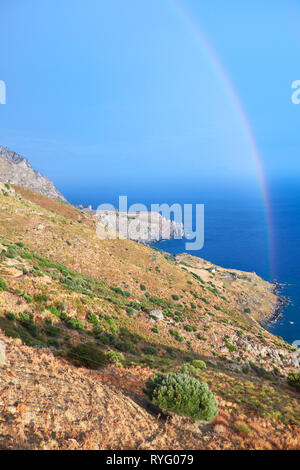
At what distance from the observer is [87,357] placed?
45.6 feet

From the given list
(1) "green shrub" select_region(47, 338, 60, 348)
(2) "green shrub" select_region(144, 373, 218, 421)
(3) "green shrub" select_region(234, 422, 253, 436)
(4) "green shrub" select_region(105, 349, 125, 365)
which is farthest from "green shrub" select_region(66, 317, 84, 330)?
(3) "green shrub" select_region(234, 422, 253, 436)

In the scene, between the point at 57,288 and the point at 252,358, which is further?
the point at 252,358

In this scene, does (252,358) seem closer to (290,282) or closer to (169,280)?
(169,280)

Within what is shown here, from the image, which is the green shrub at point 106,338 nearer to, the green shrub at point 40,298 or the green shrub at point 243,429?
the green shrub at point 40,298

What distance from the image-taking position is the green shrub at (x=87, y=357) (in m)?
13.3

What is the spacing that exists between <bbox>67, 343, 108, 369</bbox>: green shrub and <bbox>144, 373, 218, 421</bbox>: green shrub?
4.29 m

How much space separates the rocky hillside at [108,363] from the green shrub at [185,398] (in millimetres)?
366

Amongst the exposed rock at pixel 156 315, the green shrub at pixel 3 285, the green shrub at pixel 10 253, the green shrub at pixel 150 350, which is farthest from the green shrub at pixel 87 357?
the green shrub at pixel 10 253

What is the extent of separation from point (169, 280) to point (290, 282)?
94102 mm

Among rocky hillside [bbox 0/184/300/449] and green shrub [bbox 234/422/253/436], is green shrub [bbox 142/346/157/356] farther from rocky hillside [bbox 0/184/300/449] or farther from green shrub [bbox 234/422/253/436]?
green shrub [bbox 234/422/253/436]

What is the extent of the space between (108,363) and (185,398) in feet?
19.4

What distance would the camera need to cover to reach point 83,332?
18406 mm

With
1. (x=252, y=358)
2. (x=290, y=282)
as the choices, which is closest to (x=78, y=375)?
(x=252, y=358)
